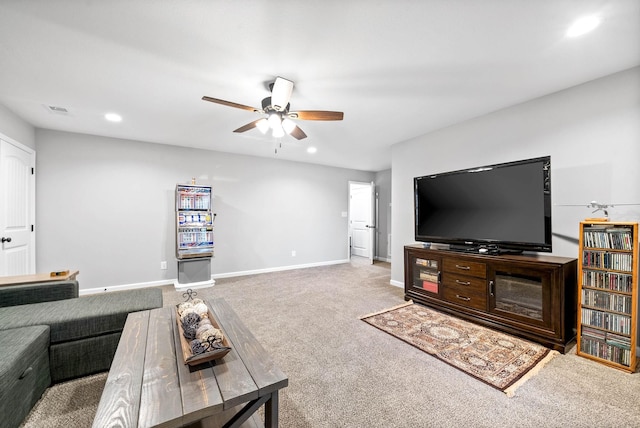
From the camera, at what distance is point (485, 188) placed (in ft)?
9.62

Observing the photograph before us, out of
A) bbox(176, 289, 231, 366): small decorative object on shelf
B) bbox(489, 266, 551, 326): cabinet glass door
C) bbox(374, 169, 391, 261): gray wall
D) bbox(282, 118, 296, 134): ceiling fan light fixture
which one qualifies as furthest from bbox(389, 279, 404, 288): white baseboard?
bbox(176, 289, 231, 366): small decorative object on shelf

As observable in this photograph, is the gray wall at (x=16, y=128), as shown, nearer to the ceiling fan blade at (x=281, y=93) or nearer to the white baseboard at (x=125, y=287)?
the white baseboard at (x=125, y=287)

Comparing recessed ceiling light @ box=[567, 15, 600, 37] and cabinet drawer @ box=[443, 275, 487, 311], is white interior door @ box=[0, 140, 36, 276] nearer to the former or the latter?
cabinet drawer @ box=[443, 275, 487, 311]

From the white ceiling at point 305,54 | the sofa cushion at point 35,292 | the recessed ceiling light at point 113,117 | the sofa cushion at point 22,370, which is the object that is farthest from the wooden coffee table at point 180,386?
the recessed ceiling light at point 113,117

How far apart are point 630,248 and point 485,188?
120 cm

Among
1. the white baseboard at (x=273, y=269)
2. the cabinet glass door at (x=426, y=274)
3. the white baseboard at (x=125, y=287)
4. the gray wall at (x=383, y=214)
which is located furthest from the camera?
the gray wall at (x=383, y=214)

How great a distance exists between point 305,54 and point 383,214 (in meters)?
5.39

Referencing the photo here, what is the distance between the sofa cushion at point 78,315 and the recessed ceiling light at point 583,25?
3738 mm

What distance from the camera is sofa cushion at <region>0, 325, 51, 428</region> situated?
1313mm

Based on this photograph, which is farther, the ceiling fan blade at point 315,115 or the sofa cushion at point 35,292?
the ceiling fan blade at point 315,115

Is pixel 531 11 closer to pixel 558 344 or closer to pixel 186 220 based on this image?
pixel 558 344

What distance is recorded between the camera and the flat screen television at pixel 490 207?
100.0 inches

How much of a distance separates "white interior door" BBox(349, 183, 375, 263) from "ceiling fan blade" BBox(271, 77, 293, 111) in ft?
15.1

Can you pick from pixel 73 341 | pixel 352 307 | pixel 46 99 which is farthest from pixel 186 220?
pixel 352 307
